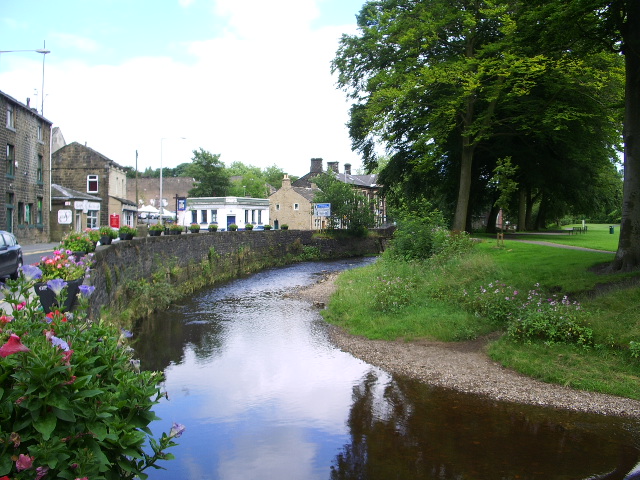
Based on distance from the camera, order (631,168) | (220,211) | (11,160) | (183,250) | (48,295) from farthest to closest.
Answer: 1. (220,211)
2. (11,160)
3. (183,250)
4. (631,168)
5. (48,295)

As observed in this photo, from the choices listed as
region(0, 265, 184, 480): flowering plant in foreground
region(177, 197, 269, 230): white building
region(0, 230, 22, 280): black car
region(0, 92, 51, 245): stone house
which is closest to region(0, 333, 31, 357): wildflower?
region(0, 265, 184, 480): flowering plant in foreground

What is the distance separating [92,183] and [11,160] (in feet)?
63.2

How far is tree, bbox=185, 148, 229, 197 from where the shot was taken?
273 feet

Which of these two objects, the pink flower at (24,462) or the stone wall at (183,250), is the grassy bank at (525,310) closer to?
the stone wall at (183,250)

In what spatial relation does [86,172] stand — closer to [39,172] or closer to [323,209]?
[39,172]

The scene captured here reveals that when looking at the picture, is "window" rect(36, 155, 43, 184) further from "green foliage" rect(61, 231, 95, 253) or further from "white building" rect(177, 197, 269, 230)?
"white building" rect(177, 197, 269, 230)

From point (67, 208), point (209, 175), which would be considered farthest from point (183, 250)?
point (209, 175)

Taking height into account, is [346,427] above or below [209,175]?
below

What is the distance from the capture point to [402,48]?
2823cm

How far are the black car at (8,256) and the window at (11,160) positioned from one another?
19345 millimetres

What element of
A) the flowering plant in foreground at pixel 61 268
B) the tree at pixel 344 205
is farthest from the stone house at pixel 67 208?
the flowering plant in foreground at pixel 61 268

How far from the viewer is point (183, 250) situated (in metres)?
28.6

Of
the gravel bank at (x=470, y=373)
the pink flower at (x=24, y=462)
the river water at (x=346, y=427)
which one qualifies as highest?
the pink flower at (x=24, y=462)

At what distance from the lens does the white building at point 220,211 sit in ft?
221
